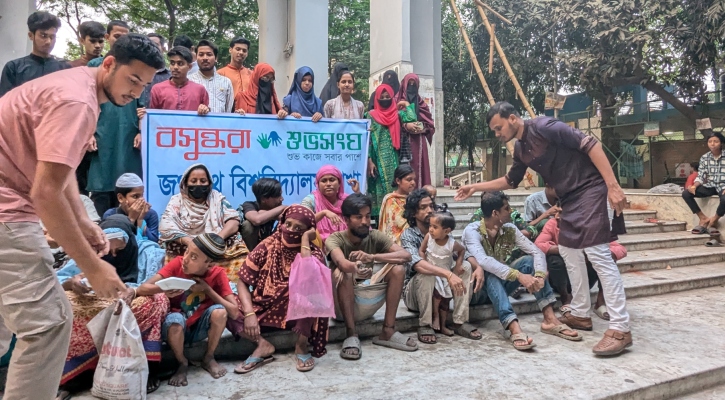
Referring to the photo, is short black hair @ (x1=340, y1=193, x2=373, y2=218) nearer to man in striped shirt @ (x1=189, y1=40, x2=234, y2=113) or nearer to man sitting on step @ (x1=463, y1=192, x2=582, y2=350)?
man sitting on step @ (x1=463, y1=192, x2=582, y2=350)

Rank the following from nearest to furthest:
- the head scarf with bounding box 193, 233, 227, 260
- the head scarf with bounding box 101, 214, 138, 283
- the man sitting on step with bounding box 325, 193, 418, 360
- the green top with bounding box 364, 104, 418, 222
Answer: the head scarf with bounding box 193, 233, 227, 260, the head scarf with bounding box 101, 214, 138, 283, the man sitting on step with bounding box 325, 193, 418, 360, the green top with bounding box 364, 104, 418, 222

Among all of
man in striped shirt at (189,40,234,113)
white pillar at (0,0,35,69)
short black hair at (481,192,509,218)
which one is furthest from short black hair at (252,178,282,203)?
white pillar at (0,0,35,69)

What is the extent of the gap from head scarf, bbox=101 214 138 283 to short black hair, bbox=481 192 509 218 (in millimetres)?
2670

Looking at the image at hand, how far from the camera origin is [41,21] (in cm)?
373

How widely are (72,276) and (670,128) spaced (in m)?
17.1

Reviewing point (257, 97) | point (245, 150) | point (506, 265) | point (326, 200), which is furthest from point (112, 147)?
point (506, 265)

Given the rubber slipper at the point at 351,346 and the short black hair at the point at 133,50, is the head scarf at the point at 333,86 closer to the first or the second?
the rubber slipper at the point at 351,346

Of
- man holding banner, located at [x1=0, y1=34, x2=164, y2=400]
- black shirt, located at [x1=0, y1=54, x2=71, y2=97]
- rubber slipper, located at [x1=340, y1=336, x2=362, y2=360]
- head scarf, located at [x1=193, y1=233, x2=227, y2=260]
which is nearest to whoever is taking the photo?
man holding banner, located at [x1=0, y1=34, x2=164, y2=400]

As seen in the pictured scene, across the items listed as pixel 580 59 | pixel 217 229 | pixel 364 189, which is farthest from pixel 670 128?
pixel 217 229

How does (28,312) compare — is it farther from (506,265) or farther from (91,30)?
(91,30)

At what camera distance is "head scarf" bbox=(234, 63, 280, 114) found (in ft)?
16.7

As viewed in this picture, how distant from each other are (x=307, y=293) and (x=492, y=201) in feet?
5.78

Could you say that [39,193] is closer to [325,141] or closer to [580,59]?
[325,141]

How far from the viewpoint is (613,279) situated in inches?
128
